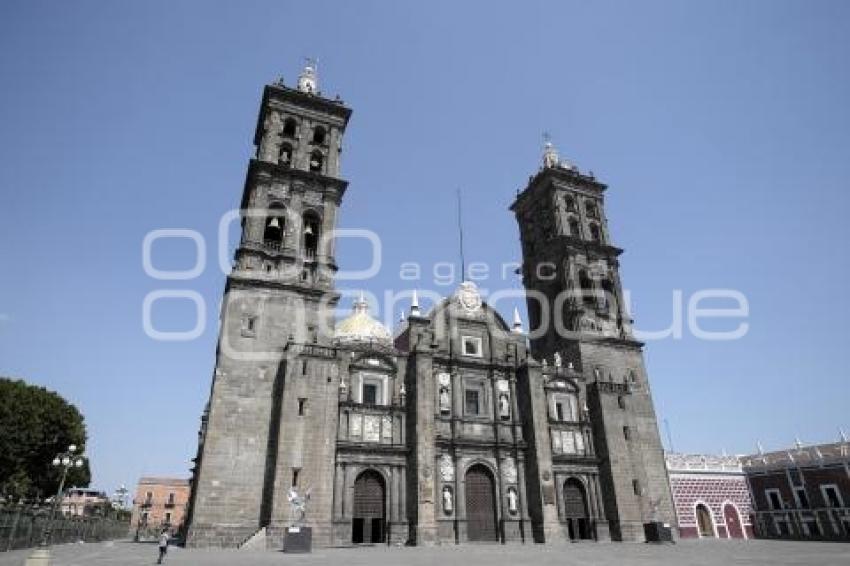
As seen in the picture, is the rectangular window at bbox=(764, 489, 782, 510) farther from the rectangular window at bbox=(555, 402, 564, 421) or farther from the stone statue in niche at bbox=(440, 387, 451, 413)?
the stone statue in niche at bbox=(440, 387, 451, 413)

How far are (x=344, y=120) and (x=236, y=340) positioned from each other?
18.1 meters

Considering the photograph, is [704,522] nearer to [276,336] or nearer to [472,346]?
[472,346]

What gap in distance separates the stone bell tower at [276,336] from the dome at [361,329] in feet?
14.7

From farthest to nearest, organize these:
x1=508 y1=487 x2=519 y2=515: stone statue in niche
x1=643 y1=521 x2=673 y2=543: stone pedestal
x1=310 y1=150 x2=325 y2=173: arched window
Answer: x1=310 y1=150 x2=325 y2=173: arched window → x1=508 y1=487 x2=519 y2=515: stone statue in niche → x1=643 y1=521 x2=673 y2=543: stone pedestal

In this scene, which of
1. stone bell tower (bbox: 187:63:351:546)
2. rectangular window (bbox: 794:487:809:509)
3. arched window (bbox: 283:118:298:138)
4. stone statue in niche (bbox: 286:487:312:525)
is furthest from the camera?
rectangular window (bbox: 794:487:809:509)

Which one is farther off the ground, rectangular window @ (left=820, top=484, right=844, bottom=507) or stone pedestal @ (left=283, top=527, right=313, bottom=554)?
rectangular window @ (left=820, top=484, right=844, bottom=507)

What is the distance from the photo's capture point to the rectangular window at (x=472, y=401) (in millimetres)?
31547

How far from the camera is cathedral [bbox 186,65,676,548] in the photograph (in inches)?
997

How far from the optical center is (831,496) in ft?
132

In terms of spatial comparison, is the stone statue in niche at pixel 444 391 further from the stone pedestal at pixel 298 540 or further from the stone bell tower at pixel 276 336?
the stone pedestal at pixel 298 540

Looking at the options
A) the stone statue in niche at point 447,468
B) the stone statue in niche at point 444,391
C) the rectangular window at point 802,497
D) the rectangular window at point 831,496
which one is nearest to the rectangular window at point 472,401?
the stone statue in niche at point 444,391

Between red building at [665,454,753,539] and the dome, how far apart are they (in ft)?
75.3

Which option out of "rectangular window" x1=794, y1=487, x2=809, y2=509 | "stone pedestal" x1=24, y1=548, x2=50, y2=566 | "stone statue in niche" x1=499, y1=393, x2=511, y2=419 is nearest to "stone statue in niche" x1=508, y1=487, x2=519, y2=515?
"stone statue in niche" x1=499, y1=393, x2=511, y2=419

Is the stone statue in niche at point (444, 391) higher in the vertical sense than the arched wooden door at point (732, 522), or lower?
higher
